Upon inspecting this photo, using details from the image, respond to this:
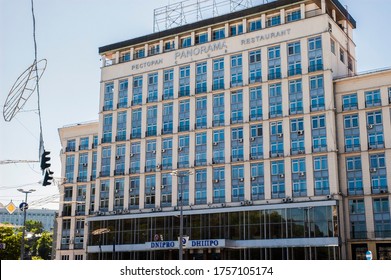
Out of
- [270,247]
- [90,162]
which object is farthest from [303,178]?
[90,162]

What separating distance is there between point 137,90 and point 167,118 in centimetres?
483

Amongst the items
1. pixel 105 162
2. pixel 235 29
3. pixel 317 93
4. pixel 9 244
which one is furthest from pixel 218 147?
pixel 9 244

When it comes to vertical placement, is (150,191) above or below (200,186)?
below

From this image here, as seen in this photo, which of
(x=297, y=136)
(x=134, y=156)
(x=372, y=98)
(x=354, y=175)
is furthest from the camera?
(x=134, y=156)

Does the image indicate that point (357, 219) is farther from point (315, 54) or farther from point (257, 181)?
point (315, 54)

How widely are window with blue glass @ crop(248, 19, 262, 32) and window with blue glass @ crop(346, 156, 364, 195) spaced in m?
14.1

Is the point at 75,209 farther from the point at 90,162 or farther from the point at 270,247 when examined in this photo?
the point at 270,247

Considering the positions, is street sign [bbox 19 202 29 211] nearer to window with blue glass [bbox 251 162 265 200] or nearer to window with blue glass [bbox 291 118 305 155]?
window with blue glass [bbox 251 162 265 200]

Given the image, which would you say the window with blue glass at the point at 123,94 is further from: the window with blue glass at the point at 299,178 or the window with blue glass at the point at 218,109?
the window with blue glass at the point at 299,178

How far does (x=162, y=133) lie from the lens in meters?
50.1

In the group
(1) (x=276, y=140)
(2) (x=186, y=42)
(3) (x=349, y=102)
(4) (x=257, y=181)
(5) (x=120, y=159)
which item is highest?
(2) (x=186, y=42)

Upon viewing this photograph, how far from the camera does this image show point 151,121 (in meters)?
51.3

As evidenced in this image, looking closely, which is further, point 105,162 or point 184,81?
point 105,162

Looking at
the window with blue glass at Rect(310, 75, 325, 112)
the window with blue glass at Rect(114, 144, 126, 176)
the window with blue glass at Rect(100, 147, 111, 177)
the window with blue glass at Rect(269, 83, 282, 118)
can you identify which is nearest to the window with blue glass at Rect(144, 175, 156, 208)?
the window with blue glass at Rect(114, 144, 126, 176)
